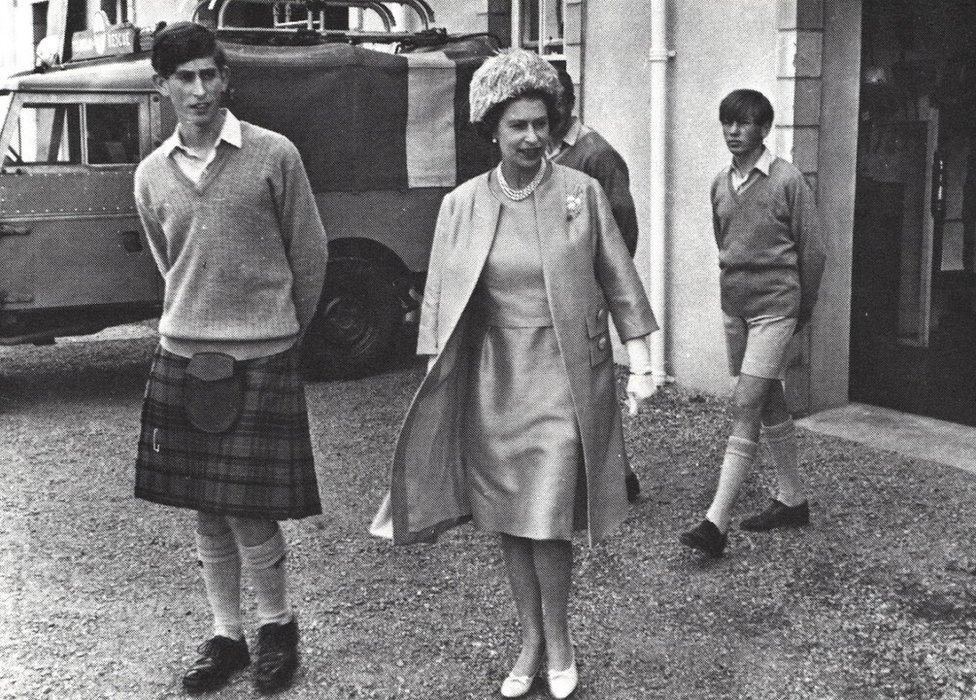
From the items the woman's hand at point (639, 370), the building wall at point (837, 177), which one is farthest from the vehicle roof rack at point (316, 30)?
the woman's hand at point (639, 370)

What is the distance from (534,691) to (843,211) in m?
4.73

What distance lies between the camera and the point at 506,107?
3779 mm

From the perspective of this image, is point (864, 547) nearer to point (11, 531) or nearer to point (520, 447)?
point (520, 447)

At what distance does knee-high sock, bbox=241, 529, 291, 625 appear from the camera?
4.17 metres

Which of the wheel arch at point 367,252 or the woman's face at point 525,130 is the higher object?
the woman's face at point 525,130

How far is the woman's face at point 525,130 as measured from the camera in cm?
376

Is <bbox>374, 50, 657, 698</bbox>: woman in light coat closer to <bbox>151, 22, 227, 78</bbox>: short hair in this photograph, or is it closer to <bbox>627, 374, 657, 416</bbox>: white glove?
<bbox>627, 374, 657, 416</bbox>: white glove

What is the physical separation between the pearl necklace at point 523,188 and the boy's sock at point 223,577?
1.43 meters

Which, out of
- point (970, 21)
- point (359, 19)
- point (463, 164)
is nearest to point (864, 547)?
point (970, 21)

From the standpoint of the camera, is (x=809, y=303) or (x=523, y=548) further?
(x=809, y=303)

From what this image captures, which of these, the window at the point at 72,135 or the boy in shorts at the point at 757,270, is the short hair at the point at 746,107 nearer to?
the boy in shorts at the point at 757,270

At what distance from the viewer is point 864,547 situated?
5562mm

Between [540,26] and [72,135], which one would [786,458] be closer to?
[72,135]

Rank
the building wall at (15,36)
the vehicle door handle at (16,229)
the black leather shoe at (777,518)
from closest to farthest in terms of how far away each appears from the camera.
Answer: the black leather shoe at (777,518) < the vehicle door handle at (16,229) < the building wall at (15,36)
